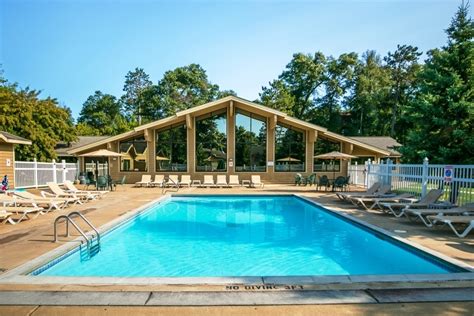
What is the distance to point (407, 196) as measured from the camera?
10.4 meters

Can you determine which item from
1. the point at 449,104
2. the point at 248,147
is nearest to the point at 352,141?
the point at 248,147

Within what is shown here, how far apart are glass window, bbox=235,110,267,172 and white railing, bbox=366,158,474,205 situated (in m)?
8.29

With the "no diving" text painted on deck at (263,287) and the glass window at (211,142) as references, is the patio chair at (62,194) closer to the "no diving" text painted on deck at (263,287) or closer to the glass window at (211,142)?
the "no diving" text painted on deck at (263,287)

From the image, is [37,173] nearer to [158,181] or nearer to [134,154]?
[134,154]

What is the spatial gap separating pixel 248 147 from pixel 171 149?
5.44 metres

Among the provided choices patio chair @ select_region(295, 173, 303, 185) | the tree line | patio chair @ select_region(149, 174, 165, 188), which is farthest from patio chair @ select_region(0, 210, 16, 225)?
the tree line

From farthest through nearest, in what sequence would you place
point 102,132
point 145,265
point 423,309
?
point 102,132 → point 145,265 → point 423,309

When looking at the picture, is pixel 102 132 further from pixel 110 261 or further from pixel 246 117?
pixel 110 261

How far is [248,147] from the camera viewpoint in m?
21.7

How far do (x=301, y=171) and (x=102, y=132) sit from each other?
36162mm

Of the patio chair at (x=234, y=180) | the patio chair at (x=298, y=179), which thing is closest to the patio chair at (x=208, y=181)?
the patio chair at (x=234, y=180)

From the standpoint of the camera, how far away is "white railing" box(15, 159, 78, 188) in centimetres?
1570

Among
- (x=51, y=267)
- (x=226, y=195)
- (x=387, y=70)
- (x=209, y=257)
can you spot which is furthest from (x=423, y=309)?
(x=387, y=70)

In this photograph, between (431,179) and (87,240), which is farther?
(431,179)
